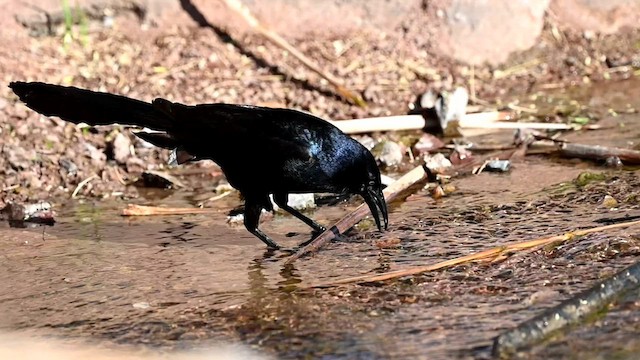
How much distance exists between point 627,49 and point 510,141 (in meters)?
2.27

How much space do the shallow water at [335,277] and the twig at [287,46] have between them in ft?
5.34

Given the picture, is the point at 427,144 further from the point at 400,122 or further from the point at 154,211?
the point at 154,211

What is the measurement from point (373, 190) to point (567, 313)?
5.18 feet

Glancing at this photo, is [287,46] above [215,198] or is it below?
above

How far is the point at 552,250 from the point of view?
12.6ft

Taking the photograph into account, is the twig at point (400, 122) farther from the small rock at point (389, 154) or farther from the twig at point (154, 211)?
the twig at point (154, 211)

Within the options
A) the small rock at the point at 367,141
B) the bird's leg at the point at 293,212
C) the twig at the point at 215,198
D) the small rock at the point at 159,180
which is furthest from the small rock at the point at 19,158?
the small rock at the point at 367,141

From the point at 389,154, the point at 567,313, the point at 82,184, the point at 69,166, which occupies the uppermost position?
the point at 69,166

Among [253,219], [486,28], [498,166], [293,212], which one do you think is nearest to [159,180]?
[293,212]

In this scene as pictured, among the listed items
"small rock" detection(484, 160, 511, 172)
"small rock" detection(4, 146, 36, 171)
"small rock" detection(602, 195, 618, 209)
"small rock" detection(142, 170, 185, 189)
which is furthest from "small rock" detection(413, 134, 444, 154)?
"small rock" detection(4, 146, 36, 171)

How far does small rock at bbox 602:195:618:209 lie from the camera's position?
4.42 m

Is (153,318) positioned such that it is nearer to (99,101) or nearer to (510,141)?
(99,101)

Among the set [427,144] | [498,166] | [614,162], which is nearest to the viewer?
[614,162]

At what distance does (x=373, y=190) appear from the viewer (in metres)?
4.41
